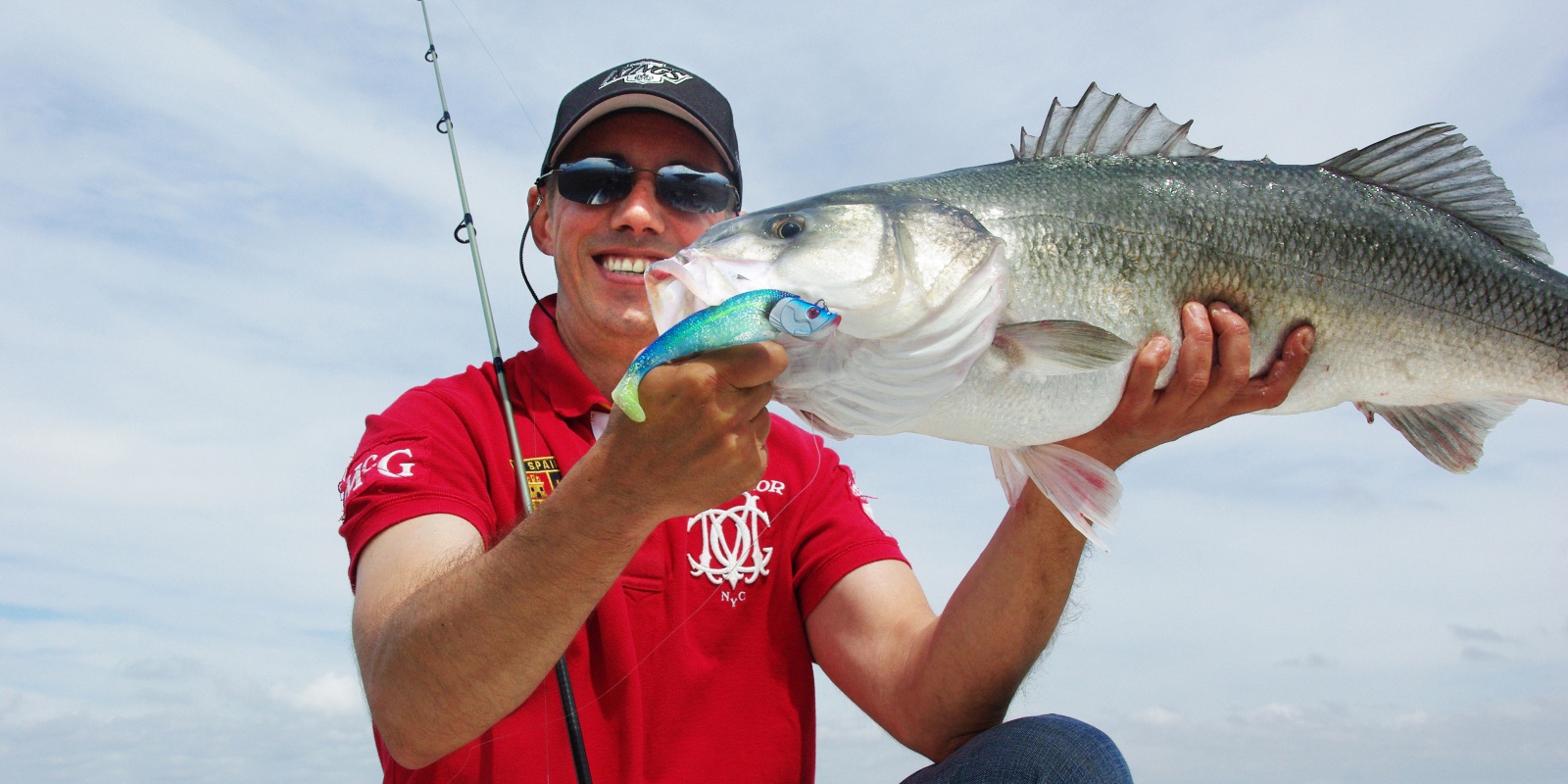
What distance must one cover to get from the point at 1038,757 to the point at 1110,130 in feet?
5.63

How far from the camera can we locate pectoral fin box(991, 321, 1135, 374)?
7.46 feet

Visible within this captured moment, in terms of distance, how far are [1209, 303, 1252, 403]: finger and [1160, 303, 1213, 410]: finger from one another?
2 cm

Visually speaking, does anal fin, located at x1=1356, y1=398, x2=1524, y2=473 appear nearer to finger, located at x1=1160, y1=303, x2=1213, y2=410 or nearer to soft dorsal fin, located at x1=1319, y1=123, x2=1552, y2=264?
soft dorsal fin, located at x1=1319, y1=123, x2=1552, y2=264

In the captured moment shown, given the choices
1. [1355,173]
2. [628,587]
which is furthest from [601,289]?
[1355,173]

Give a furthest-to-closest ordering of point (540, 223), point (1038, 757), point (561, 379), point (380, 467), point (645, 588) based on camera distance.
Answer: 1. point (540, 223)
2. point (561, 379)
3. point (645, 588)
4. point (380, 467)
5. point (1038, 757)

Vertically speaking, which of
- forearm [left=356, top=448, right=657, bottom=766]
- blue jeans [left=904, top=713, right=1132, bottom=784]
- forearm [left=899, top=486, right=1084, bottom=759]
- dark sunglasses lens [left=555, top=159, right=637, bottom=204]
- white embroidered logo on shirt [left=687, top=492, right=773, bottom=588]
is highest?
dark sunglasses lens [left=555, top=159, right=637, bottom=204]

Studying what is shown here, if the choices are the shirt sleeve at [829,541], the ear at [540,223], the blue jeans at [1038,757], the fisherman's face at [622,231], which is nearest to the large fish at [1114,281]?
the blue jeans at [1038,757]

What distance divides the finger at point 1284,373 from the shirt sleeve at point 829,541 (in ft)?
4.76

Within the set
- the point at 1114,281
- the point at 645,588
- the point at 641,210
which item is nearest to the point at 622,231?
the point at 641,210

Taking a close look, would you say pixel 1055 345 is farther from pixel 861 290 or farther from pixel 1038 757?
pixel 1038 757

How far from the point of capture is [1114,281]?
2.45m

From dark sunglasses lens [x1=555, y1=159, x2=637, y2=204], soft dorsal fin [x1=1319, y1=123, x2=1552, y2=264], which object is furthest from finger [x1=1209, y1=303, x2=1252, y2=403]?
dark sunglasses lens [x1=555, y1=159, x2=637, y2=204]

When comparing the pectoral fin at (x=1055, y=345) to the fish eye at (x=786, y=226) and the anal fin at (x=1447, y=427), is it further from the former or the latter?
the anal fin at (x=1447, y=427)

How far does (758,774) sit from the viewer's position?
10.5ft
